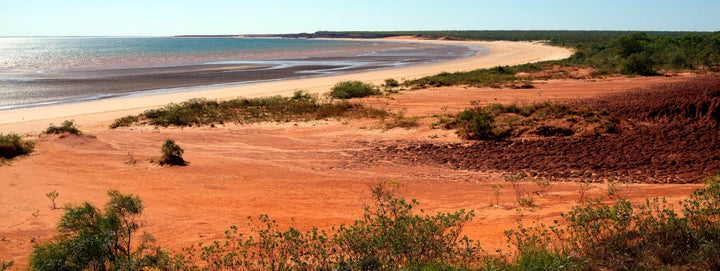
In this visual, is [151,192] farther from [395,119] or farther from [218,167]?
[395,119]

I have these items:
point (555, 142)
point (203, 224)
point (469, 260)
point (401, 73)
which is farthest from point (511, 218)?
point (401, 73)

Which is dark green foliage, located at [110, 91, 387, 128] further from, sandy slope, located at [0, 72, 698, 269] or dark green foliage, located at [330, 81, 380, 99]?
dark green foliage, located at [330, 81, 380, 99]

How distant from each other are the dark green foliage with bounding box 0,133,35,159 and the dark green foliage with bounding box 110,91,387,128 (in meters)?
4.79

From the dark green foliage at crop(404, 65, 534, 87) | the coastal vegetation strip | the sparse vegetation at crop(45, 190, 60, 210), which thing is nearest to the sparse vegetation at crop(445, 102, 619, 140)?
the coastal vegetation strip

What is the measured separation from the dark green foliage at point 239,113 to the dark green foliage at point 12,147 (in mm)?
4792

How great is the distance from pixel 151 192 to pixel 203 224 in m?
2.88

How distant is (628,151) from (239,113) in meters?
14.5

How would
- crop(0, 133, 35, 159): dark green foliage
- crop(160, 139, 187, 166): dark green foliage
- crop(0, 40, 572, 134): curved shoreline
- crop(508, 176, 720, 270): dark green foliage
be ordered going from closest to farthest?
crop(508, 176, 720, 270): dark green foliage, crop(160, 139, 187, 166): dark green foliage, crop(0, 133, 35, 159): dark green foliage, crop(0, 40, 572, 134): curved shoreline

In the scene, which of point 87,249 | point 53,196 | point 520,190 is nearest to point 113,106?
point 53,196

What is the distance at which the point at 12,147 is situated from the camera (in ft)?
50.0

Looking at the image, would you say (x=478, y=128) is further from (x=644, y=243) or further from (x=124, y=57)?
(x=124, y=57)

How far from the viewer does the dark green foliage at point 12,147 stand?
49.5ft

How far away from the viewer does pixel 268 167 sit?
14.3 meters

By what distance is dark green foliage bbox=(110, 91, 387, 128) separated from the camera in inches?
817
